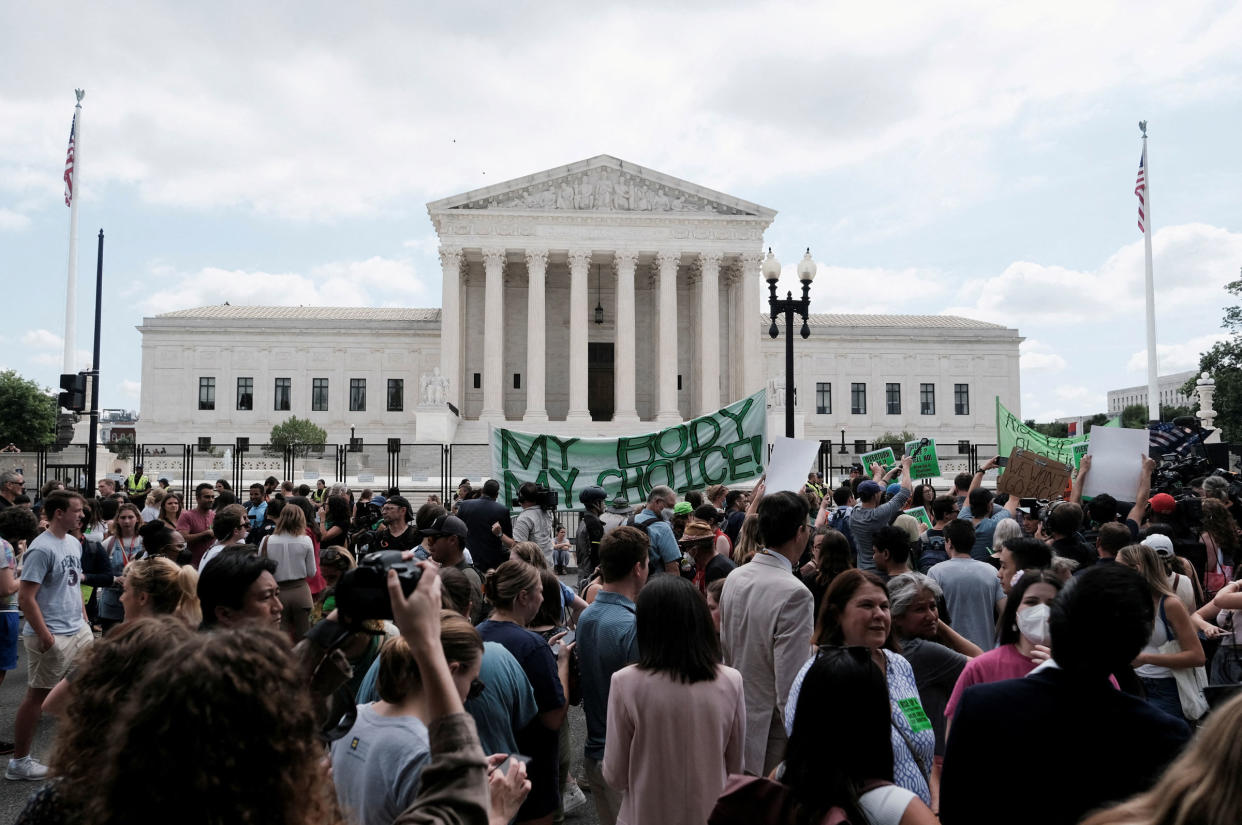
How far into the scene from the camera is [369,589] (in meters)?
2.50

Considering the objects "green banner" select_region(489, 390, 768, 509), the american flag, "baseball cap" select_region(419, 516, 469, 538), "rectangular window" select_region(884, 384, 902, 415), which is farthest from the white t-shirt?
"rectangular window" select_region(884, 384, 902, 415)

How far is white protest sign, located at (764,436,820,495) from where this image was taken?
944cm

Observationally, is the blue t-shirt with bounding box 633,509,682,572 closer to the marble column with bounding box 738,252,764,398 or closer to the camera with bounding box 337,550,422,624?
the camera with bounding box 337,550,422,624

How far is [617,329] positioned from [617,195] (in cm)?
756

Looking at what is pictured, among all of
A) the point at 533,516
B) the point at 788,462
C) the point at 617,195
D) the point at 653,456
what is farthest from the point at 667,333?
the point at 788,462

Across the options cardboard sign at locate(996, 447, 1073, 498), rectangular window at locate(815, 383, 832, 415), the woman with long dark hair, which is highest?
rectangular window at locate(815, 383, 832, 415)

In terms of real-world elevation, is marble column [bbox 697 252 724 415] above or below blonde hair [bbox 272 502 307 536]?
above

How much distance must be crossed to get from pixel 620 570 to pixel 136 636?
9.65 ft

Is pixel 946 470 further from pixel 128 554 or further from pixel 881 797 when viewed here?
pixel 881 797

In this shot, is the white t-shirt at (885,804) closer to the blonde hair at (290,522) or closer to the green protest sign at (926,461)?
the blonde hair at (290,522)

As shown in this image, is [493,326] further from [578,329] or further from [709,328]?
[709,328]

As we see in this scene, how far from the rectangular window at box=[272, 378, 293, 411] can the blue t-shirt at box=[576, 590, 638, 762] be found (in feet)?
194

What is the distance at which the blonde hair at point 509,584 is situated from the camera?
4867 millimetres

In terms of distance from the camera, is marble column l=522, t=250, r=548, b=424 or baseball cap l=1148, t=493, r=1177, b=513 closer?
baseball cap l=1148, t=493, r=1177, b=513
